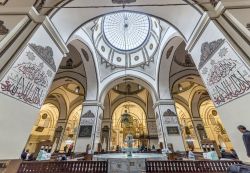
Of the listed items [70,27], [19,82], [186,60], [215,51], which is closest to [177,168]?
[215,51]

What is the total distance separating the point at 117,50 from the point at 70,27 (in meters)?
7.50

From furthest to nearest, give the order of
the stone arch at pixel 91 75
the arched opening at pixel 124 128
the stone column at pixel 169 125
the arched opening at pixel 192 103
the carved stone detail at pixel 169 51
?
1. the arched opening at pixel 124 128
2. the arched opening at pixel 192 103
3. the stone arch at pixel 91 75
4. the carved stone detail at pixel 169 51
5. the stone column at pixel 169 125

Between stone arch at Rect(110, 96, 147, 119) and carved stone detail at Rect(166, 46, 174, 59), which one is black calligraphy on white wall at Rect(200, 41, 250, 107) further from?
stone arch at Rect(110, 96, 147, 119)

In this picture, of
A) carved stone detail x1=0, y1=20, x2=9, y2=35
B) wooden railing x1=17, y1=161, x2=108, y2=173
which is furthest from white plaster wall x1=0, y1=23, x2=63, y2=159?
wooden railing x1=17, y1=161, x2=108, y2=173

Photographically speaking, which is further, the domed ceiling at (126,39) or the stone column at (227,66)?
the domed ceiling at (126,39)

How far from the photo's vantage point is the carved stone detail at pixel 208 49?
3.39 meters

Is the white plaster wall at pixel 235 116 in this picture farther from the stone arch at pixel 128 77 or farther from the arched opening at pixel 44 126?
the arched opening at pixel 44 126

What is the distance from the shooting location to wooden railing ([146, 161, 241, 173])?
431 centimetres

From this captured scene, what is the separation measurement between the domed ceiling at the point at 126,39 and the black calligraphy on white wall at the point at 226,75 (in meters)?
7.34

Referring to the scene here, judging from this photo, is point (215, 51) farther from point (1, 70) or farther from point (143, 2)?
point (1, 70)

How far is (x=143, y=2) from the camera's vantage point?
4742mm

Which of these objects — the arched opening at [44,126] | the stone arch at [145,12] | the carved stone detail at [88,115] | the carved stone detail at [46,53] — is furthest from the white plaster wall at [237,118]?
the arched opening at [44,126]

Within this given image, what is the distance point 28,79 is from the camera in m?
3.28

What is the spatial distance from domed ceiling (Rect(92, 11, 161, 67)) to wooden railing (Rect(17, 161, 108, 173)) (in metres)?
7.92
